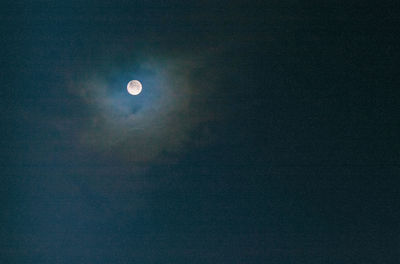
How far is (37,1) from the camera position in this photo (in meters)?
2.63

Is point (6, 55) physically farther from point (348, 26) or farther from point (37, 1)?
point (348, 26)

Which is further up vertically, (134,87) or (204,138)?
(134,87)

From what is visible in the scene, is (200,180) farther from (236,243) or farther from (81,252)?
(81,252)

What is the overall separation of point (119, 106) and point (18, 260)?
122cm

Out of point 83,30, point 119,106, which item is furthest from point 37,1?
point 119,106

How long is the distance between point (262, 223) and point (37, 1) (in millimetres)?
2133

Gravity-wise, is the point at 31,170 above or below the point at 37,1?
below

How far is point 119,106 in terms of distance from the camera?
2598mm

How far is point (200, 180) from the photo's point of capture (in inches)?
102

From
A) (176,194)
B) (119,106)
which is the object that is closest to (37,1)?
(119,106)

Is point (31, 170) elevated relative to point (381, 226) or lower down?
elevated

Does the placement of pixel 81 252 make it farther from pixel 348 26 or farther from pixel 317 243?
pixel 348 26

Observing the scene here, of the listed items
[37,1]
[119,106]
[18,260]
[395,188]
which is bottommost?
[18,260]

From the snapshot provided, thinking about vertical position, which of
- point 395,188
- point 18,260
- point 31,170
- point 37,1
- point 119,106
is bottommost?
point 18,260
